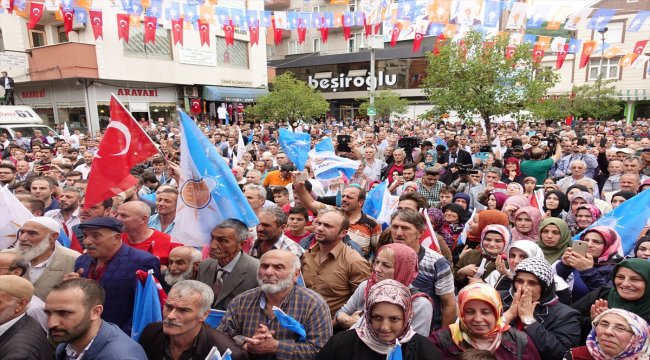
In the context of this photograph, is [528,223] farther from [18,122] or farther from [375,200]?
[18,122]

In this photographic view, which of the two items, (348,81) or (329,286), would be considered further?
(348,81)

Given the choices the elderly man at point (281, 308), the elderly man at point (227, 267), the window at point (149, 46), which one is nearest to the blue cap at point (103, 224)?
the elderly man at point (227, 267)

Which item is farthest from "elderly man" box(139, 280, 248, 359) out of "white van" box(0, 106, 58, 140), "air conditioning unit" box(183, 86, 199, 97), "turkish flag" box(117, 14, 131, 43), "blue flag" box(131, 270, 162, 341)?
"air conditioning unit" box(183, 86, 199, 97)

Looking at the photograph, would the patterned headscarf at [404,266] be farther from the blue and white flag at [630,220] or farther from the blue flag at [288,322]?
the blue and white flag at [630,220]

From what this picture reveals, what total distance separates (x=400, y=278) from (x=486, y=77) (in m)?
10.9

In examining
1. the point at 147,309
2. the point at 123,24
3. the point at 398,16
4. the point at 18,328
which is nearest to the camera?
the point at 18,328

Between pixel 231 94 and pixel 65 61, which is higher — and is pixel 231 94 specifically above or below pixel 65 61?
below

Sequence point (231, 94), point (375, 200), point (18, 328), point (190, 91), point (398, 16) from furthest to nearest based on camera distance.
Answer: point (231, 94)
point (190, 91)
point (398, 16)
point (375, 200)
point (18, 328)

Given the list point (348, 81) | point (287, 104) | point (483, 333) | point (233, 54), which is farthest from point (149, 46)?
point (483, 333)

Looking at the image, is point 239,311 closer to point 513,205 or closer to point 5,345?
point 5,345

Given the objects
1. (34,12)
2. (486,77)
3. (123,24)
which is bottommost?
(486,77)

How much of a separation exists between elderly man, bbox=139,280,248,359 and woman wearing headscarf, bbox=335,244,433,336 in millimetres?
816

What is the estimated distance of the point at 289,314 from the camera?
108 inches

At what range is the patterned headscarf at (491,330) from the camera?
247 centimetres
